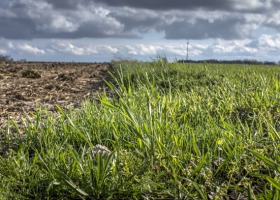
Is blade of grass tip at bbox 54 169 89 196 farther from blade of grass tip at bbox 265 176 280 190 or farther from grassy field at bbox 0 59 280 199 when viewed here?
blade of grass tip at bbox 265 176 280 190

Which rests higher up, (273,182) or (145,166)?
(273,182)

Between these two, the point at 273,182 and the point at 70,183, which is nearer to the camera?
the point at 273,182

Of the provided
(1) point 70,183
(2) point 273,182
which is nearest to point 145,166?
(1) point 70,183

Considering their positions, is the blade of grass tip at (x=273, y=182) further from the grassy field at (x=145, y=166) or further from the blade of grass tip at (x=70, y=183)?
the blade of grass tip at (x=70, y=183)

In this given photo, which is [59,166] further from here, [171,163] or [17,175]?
[171,163]

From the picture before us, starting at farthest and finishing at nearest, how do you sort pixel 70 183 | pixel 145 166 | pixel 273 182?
pixel 145 166 → pixel 70 183 → pixel 273 182

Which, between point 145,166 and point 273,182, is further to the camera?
point 145,166

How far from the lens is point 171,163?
320 centimetres

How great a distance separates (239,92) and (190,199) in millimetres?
2740

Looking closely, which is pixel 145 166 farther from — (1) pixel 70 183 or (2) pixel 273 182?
(2) pixel 273 182

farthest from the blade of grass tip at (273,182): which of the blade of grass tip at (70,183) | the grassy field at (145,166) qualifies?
the blade of grass tip at (70,183)

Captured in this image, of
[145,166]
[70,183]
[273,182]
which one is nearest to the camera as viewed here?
[273,182]

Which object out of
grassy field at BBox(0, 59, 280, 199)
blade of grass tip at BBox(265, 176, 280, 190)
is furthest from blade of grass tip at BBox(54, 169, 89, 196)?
blade of grass tip at BBox(265, 176, 280, 190)

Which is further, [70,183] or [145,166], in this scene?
[145,166]
